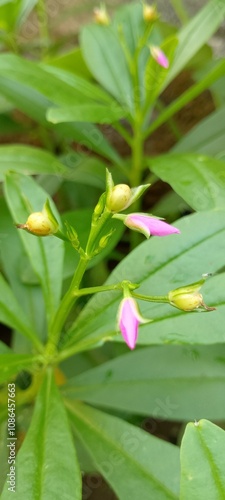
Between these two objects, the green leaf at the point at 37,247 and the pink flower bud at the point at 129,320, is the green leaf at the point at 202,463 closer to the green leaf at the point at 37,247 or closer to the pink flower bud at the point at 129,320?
the pink flower bud at the point at 129,320

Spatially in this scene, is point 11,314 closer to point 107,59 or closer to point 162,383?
point 162,383

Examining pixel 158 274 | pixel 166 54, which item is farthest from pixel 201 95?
pixel 158 274

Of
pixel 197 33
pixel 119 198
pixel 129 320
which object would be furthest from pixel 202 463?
pixel 197 33

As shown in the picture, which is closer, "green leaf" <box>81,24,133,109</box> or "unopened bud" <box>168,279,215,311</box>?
"unopened bud" <box>168,279,215,311</box>

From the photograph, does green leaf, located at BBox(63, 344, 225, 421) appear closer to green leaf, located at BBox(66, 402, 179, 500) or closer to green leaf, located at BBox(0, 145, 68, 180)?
green leaf, located at BBox(66, 402, 179, 500)

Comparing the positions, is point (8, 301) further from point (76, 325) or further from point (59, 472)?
point (59, 472)

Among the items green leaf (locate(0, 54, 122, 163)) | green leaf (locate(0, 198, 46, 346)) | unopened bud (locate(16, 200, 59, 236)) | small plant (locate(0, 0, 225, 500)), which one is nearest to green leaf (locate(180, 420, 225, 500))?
small plant (locate(0, 0, 225, 500))

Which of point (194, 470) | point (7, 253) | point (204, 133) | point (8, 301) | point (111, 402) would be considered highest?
point (204, 133)
